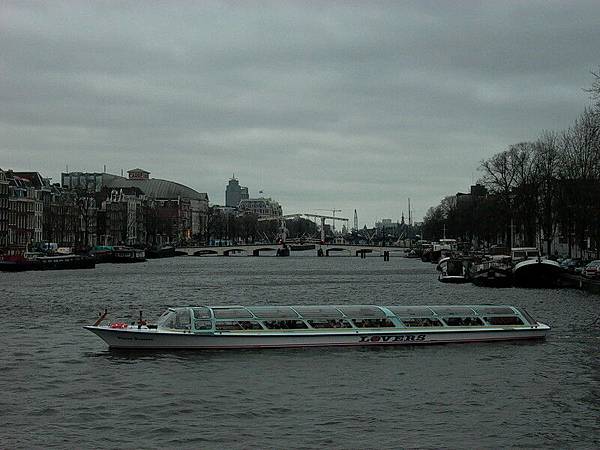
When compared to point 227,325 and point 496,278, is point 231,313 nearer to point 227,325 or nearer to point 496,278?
point 227,325

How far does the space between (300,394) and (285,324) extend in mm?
11917

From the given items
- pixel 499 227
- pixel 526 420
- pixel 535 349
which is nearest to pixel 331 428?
pixel 526 420

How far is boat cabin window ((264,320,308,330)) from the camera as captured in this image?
168 ft

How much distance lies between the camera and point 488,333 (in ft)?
179

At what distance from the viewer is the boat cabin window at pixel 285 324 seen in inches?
2010

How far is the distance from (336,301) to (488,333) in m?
32.7

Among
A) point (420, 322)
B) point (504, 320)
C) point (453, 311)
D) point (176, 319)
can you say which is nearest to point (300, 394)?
point (176, 319)

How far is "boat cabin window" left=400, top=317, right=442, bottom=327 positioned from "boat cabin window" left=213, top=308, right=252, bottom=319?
8.67 metres

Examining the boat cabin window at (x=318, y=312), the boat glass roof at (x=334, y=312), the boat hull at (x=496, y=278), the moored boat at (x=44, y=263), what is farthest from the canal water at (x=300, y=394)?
the moored boat at (x=44, y=263)

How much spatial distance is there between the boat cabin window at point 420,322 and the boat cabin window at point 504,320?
3180mm

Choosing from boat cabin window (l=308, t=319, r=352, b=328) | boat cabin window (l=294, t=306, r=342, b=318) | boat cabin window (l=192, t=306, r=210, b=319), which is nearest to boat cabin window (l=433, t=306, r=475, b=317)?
boat cabin window (l=308, t=319, r=352, b=328)

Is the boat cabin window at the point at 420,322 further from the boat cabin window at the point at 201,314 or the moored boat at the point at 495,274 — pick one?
the moored boat at the point at 495,274

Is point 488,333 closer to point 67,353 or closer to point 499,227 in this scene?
point 67,353

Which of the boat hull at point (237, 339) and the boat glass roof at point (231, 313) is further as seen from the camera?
the boat glass roof at point (231, 313)
